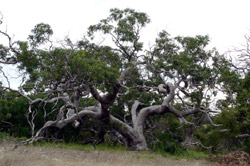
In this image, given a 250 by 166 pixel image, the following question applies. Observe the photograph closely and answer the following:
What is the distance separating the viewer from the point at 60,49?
38.1 feet

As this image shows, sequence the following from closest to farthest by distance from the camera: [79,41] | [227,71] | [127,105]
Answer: [227,71] → [79,41] → [127,105]

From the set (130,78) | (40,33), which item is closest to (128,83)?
(130,78)

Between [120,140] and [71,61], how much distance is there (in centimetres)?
652

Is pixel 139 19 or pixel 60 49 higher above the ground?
pixel 139 19

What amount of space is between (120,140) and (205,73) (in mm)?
5588

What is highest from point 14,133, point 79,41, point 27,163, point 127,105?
point 79,41

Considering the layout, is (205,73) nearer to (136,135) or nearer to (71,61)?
(136,135)

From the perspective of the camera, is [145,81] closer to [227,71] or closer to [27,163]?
[227,71]

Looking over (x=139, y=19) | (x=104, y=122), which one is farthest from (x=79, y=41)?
(x=104, y=122)

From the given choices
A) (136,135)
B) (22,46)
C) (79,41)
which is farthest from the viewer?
(79,41)

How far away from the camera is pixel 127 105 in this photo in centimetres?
1720

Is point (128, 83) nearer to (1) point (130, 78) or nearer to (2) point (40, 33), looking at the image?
(1) point (130, 78)

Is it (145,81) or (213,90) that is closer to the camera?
(213,90)

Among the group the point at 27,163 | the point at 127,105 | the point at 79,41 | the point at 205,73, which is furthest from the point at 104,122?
the point at 27,163
